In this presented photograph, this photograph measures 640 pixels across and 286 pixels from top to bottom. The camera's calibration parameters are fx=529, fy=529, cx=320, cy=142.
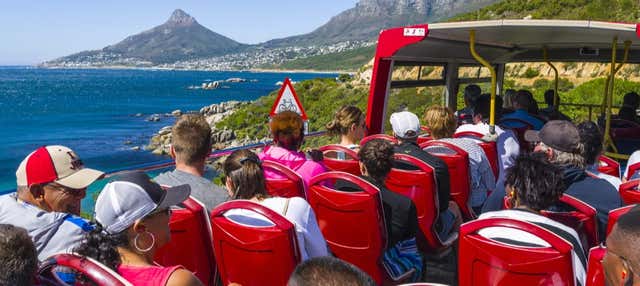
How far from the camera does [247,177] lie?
3479 millimetres

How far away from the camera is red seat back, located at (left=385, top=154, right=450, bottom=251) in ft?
14.8

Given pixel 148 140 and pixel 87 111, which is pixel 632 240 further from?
pixel 87 111

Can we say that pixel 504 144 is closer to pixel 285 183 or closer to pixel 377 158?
pixel 377 158

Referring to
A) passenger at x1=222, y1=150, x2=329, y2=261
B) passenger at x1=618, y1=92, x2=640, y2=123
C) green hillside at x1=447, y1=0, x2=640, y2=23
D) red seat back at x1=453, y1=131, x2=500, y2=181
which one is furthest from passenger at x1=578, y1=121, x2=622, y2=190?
green hillside at x1=447, y1=0, x2=640, y2=23

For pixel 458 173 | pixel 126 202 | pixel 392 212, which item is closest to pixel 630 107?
pixel 458 173

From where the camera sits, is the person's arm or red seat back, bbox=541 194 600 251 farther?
red seat back, bbox=541 194 600 251

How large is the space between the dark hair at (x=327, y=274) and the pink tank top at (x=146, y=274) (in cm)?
71

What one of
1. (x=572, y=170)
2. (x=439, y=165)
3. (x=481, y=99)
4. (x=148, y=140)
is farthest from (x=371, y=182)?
(x=148, y=140)

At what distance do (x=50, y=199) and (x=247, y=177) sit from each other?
1.21 m

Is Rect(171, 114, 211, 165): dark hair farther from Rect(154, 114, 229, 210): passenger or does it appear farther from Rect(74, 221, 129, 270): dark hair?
Rect(74, 221, 129, 270): dark hair

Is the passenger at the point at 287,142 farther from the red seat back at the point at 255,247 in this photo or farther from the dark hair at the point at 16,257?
the dark hair at the point at 16,257

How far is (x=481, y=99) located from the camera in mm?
6863

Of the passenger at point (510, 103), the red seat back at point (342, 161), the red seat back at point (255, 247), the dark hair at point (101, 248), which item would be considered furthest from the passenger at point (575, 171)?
the passenger at point (510, 103)

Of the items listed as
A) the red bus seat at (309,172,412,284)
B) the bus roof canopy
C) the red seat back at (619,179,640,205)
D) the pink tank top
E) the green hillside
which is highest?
the green hillside
